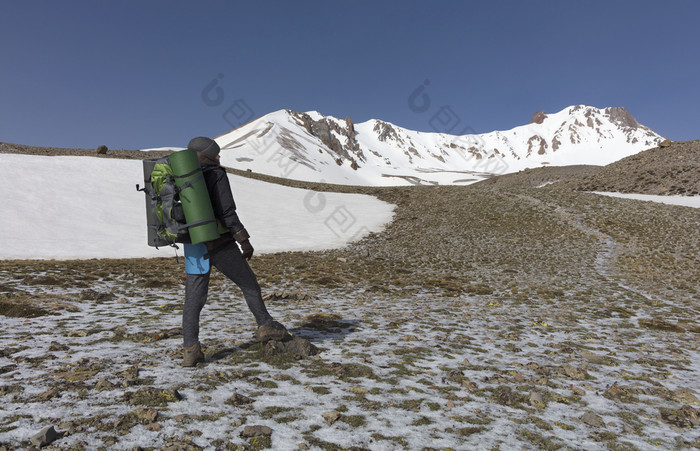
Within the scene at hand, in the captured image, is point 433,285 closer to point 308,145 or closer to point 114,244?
point 114,244

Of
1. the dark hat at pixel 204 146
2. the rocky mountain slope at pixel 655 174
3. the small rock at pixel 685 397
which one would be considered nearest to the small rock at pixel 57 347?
the dark hat at pixel 204 146

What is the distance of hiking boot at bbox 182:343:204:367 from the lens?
5410 mm

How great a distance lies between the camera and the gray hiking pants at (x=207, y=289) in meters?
5.55

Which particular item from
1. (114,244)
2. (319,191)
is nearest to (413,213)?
(319,191)

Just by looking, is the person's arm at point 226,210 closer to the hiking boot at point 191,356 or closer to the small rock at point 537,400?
the hiking boot at point 191,356

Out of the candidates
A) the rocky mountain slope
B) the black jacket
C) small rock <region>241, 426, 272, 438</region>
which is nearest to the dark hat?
the black jacket

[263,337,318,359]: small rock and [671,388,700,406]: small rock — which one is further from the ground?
[263,337,318,359]: small rock

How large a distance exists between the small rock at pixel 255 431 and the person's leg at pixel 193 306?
2.18 meters

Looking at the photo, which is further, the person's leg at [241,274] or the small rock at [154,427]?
the person's leg at [241,274]

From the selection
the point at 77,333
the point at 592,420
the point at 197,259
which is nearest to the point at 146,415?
the point at 197,259

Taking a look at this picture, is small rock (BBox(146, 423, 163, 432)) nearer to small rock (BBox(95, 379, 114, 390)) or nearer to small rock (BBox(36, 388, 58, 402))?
small rock (BBox(95, 379, 114, 390))

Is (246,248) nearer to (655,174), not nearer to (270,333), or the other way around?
(270,333)

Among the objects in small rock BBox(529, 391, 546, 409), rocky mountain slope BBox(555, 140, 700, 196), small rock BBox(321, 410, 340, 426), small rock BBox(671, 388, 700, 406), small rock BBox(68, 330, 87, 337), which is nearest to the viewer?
small rock BBox(321, 410, 340, 426)

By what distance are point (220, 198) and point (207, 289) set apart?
1531mm
